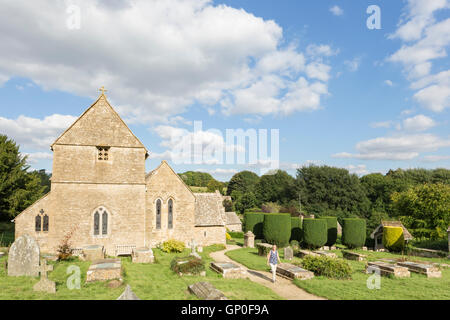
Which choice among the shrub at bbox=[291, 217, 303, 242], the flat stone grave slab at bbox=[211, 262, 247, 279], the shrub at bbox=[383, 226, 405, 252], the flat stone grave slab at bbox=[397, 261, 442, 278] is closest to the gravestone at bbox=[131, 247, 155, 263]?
the flat stone grave slab at bbox=[211, 262, 247, 279]

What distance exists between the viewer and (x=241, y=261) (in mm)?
20875

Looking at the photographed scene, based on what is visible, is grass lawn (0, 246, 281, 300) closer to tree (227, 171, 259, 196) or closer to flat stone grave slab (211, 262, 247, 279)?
flat stone grave slab (211, 262, 247, 279)

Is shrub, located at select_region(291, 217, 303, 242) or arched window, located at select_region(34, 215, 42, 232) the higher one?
arched window, located at select_region(34, 215, 42, 232)

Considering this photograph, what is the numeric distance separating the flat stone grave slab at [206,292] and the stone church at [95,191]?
533 inches

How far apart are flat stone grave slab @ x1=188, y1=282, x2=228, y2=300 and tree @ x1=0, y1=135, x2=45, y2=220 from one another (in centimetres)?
2993

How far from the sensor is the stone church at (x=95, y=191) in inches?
852

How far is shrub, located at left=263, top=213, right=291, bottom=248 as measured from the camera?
30.2 m

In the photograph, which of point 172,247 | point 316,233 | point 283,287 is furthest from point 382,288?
point 316,233

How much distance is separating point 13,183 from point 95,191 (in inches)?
684

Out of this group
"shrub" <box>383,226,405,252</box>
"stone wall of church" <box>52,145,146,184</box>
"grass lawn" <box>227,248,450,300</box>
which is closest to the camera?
"grass lawn" <box>227,248,450,300</box>

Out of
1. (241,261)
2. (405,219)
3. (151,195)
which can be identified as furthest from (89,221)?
(405,219)

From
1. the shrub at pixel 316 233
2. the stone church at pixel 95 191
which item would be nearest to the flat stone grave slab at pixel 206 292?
the stone church at pixel 95 191

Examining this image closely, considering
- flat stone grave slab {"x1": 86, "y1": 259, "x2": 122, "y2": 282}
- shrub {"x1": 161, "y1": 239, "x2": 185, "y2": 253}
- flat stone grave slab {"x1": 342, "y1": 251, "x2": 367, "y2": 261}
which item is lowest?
flat stone grave slab {"x1": 342, "y1": 251, "x2": 367, "y2": 261}
